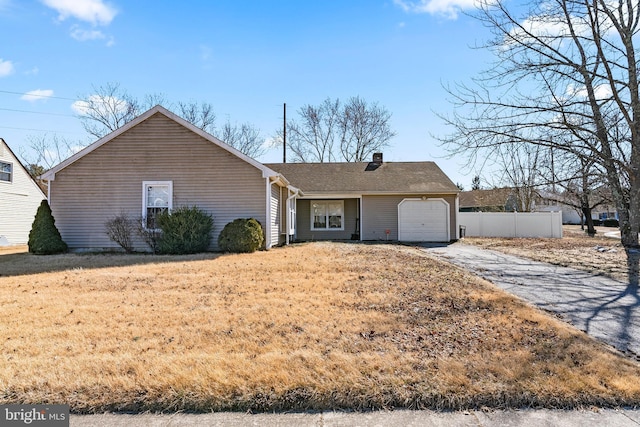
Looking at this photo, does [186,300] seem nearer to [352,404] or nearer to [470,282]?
[352,404]

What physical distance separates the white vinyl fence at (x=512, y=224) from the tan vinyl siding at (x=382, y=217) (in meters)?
4.44

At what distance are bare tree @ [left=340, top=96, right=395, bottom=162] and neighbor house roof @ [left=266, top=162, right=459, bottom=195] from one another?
13.1 meters

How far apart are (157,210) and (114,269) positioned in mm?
4629

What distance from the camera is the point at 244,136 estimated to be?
37125 mm

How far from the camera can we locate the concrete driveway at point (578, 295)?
16.1ft

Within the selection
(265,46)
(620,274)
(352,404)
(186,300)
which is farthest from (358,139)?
(352,404)

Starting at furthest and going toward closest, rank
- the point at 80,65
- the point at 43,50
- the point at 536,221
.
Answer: the point at 536,221 < the point at 80,65 < the point at 43,50

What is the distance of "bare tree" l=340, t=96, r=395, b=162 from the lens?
3538 cm

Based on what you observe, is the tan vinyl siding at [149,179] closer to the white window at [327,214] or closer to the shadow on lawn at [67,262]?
the shadow on lawn at [67,262]

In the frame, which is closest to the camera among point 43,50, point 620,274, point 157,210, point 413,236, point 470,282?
point 470,282

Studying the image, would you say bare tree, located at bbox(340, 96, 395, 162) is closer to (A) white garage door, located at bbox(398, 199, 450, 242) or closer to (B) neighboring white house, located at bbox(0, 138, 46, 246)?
(A) white garage door, located at bbox(398, 199, 450, 242)

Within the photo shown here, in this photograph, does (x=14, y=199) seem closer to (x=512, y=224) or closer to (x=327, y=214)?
(x=327, y=214)

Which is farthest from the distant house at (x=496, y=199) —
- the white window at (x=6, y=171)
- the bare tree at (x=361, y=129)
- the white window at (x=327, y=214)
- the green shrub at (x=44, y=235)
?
the white window at (x=6, y=171)

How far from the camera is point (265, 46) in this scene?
542 inches
